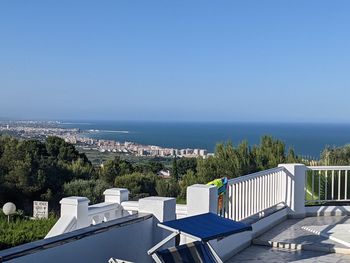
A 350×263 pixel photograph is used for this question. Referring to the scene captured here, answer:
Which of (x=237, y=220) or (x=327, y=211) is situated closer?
(x=237, y=220)

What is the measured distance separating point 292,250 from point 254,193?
123 cm

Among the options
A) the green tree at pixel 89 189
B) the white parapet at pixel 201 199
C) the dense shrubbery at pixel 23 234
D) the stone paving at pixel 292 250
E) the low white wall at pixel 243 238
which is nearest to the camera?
the white parapet at pixel 201 199

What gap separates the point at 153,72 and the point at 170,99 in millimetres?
5077

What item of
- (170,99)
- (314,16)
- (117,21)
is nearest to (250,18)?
(314,16)

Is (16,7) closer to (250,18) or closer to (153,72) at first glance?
(250,18)

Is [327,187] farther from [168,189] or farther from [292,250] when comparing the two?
[168,189]

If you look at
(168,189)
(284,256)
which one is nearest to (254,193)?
(284,256)

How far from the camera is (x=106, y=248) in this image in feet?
14.3

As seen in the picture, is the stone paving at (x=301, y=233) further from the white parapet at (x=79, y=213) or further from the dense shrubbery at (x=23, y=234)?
the dense shrubbery at (x=23, y=234)

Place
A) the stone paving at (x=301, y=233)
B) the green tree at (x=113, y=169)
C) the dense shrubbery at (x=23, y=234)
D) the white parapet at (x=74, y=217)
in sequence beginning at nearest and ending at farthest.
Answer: the white parapet at (x=74, y=217), the stone paving at (x=301, y=233), the dense shrubbery at (x=23, y=234), the green tree at (x=113, y=169)

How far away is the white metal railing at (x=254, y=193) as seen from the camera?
690cm

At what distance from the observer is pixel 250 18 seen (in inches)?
970

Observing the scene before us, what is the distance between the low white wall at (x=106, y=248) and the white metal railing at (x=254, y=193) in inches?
76.4

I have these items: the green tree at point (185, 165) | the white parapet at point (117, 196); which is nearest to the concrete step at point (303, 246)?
the white parapet at point (117, 196)
